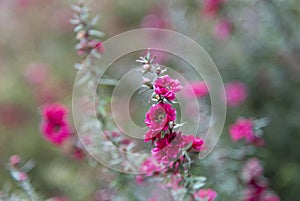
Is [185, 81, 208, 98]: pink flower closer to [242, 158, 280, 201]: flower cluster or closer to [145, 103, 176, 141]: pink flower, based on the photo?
[242, 158, 280, 201]: flower cluster

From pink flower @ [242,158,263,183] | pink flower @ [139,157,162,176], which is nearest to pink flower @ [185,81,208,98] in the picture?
pink flower @ [242,158,263,183]

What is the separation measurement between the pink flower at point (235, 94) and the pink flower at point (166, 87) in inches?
71.8

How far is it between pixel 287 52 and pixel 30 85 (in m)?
2.10

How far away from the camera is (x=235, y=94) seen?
329cm

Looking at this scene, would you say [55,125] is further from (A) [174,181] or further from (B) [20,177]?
(A) [174,181]

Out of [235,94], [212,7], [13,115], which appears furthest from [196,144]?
[13,115]

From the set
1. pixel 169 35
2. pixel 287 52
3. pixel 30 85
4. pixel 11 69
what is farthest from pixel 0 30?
pixel 287 52

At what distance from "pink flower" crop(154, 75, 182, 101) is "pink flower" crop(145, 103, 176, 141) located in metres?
0.03

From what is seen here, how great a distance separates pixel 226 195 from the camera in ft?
7.56

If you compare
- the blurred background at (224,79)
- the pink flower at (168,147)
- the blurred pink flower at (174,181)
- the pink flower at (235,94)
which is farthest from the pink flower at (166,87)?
the pink flower at (235,94)

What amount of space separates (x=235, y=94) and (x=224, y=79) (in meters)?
0.24

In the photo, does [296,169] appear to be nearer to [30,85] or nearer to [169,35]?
[169,35]

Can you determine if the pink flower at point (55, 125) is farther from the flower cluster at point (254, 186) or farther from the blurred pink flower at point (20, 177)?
the flower cluster at point (254, 186)

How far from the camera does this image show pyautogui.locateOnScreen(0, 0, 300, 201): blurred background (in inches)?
120
